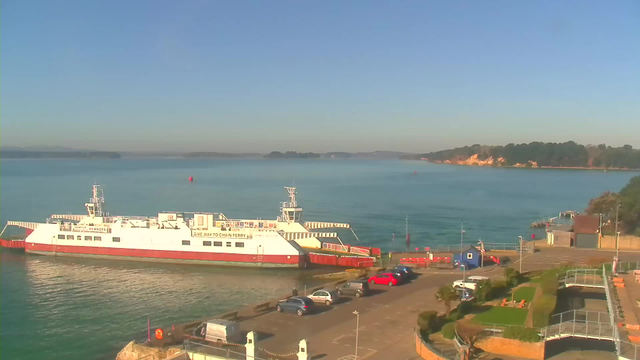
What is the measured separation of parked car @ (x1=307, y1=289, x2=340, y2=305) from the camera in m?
22.3

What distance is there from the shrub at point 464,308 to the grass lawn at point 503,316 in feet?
2.00

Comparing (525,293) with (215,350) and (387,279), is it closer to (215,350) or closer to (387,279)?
(387,279)

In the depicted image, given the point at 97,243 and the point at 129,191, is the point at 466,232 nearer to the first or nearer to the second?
the point at 97,243

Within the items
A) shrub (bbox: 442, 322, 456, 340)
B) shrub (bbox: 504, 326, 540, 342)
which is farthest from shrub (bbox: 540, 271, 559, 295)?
shrub (bbox: 442, 322, 456, 340)

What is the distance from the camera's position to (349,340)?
687 inches

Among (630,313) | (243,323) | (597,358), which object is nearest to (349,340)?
(243,323)

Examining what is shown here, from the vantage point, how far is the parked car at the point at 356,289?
2355cm

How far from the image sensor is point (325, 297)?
2248cm

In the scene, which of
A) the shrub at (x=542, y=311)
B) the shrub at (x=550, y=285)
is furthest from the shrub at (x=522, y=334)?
the shrub at (x=550, y=285)

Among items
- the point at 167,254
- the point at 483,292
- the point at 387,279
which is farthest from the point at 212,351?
the point at 167,254

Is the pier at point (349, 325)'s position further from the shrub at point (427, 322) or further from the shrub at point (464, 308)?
the shrub at point (464, 308)

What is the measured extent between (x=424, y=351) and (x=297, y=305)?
6665 millimetres

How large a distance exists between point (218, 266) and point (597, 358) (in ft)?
92.9

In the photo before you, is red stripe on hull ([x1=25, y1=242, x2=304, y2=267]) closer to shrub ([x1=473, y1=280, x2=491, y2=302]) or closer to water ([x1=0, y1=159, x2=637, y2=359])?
water ([x1=0, y1=159, x2=637, y2=359])
